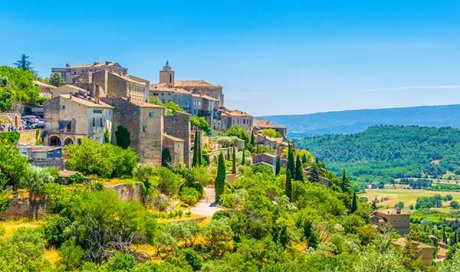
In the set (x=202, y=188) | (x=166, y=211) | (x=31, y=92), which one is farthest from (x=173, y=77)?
(x=166, y=211)

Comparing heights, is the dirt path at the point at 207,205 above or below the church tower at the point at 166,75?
below

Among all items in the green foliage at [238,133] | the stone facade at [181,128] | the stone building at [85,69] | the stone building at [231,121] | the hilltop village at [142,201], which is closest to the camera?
the hilltop village at [142,201]

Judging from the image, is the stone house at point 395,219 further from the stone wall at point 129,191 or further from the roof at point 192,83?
the stone wall at point 129,191

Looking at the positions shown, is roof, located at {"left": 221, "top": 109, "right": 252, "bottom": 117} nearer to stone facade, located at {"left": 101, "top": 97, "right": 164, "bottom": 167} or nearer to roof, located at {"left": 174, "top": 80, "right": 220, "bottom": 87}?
roof, located at {"left": 174, "top": 80, "right": 220, "bottom": 87}

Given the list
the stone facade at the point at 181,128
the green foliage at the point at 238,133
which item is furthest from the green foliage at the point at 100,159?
the green foliage at the point at 238,133

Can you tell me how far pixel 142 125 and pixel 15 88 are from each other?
61.4 ft

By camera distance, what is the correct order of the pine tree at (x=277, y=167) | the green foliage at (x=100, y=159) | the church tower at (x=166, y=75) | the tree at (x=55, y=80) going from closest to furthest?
the green foliage at (x=100, y=159) < the pine tree at (x=277, y=167) < the tree at (x=55, y=80) < the church tower at (x=166, y=75)

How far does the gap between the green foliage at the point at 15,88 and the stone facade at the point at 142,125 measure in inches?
447

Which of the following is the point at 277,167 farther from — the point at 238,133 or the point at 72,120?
the point at 72,120

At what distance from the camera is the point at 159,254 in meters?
46.6

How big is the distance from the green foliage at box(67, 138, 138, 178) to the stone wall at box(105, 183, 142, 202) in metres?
2.69

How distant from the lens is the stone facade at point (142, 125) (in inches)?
2494

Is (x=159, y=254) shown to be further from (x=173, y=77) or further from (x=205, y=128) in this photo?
(x=173, y=77)

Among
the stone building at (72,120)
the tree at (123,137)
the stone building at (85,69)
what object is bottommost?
the tree at (123,137)
